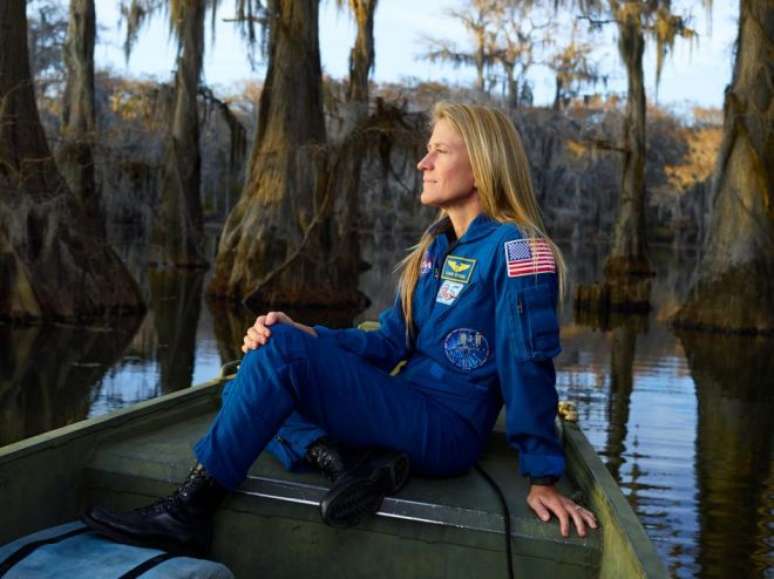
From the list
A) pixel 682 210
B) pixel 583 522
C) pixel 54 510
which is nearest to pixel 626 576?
pixel 583 522

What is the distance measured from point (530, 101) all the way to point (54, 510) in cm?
4631

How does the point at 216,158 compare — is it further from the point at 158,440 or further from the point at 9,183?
the point at 158,440

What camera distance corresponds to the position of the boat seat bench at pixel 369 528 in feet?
9.14

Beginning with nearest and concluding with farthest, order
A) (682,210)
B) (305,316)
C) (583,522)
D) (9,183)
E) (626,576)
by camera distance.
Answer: (626,576)
(583,522)
(9,183)
(305,316)
(682,210)

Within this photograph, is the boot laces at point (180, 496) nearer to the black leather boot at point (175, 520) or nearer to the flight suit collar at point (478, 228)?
the black leather boot at point (175, 520)

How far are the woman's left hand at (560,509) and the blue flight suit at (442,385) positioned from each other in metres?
0.05

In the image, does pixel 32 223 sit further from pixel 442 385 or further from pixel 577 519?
pixel 577 519

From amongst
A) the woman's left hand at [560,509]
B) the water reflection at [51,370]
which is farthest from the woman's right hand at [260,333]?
the water reflection at [51,370]

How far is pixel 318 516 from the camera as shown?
9.69ft

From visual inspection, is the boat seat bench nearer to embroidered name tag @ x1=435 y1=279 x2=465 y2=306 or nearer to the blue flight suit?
the blue flight suit

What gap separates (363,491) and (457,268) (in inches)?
29.6

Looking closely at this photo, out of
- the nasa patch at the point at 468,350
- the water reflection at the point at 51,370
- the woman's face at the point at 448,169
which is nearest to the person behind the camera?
the nasa patch at the point at 468,350

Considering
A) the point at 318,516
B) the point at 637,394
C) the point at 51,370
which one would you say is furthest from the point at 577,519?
the point at 51,370

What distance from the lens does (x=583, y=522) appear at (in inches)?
110
